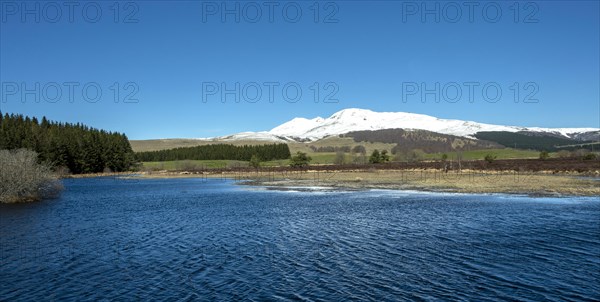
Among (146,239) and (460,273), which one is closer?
(460,273)

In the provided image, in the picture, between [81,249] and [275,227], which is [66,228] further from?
[275,227]

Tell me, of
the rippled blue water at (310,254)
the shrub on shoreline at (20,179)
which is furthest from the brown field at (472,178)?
the shrub on shoreline at (20,179)

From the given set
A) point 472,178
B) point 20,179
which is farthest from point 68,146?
point 472,178

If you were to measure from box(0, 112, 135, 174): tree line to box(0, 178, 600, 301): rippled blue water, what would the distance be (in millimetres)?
104957

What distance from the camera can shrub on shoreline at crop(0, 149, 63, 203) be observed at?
52.6 meters

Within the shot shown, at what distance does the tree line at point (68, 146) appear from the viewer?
440ft

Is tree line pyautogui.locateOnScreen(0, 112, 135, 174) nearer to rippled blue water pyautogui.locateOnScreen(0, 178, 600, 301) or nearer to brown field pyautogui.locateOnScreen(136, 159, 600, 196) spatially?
brown field pyautogui.locateOnScreen(136, 159, 600, 196)

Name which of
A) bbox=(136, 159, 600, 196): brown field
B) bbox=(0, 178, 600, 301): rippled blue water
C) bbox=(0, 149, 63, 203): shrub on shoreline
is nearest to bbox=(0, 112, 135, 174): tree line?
bbox=(136, 159, 600, 196): brown field

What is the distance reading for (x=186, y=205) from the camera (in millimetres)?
53062

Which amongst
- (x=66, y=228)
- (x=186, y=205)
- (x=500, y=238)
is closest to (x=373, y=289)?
(x=500, y=238)

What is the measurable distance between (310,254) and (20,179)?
150 feet

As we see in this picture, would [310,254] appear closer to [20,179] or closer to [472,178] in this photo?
[20,179]

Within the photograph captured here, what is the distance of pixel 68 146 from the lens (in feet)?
471

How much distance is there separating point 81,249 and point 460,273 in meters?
21.5
